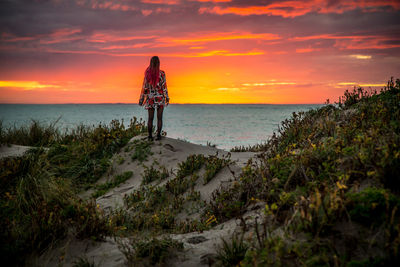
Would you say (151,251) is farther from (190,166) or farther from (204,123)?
(204,123)

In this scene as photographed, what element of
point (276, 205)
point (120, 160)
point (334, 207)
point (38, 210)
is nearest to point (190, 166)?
point (120, 160)

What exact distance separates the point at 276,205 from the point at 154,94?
23.6ft

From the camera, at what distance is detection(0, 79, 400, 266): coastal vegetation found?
9.66ft

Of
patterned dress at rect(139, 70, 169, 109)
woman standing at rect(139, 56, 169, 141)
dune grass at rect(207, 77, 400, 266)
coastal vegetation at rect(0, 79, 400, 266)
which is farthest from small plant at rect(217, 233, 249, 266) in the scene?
patterned dress at rect(139, 70, 169, 109)

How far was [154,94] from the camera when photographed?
9.70m

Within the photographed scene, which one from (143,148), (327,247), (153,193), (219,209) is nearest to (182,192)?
(153,193)

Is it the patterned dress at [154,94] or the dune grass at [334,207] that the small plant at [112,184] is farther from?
the dune grass at [334,207]

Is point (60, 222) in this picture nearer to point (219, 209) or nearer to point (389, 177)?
point (219, 209)

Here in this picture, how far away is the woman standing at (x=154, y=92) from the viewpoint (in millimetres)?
9500

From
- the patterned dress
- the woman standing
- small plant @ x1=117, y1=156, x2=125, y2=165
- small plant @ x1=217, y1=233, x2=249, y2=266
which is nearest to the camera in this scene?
small plant @ x1=217, y1=233, x2=249, y2=266

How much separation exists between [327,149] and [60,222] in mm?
3992

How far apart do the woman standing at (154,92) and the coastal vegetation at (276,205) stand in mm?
2129

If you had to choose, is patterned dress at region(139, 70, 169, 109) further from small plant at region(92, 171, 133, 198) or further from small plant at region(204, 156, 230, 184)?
small plant at region(204, 156, 230, 184)

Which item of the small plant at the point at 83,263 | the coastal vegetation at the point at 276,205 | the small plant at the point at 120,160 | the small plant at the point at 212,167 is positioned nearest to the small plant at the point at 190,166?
the coastal vegetation at the point at 276,205
